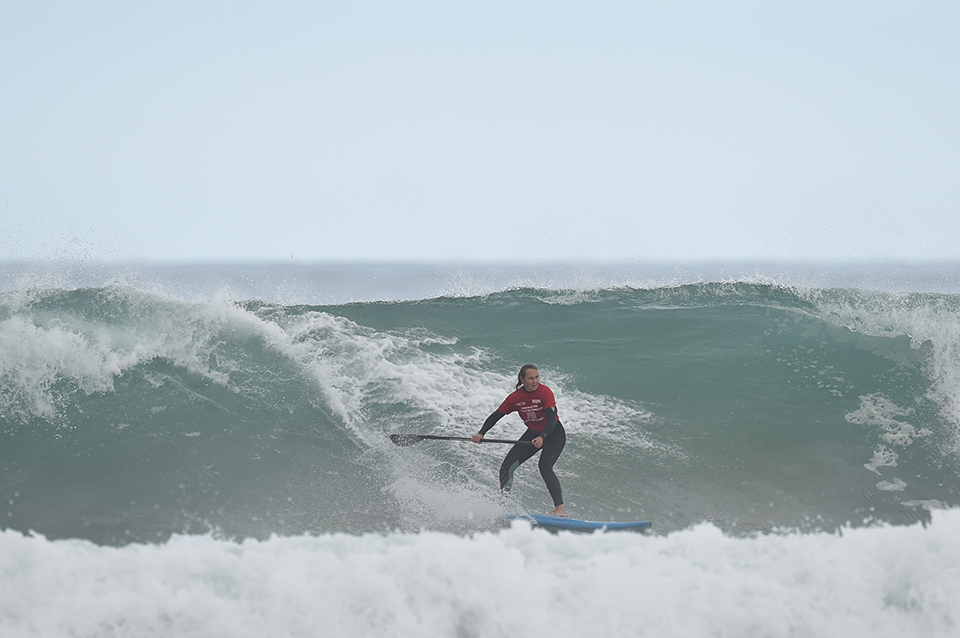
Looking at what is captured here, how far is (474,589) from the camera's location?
3643 mm

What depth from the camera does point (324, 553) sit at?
3.86m

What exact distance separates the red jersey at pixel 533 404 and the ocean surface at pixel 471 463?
0.80 m

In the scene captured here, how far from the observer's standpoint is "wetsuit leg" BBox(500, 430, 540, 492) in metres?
5.65

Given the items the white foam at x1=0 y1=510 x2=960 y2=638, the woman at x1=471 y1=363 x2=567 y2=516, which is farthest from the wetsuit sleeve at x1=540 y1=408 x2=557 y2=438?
the white foam at x1=0 y1=510 x2=960 y2=638

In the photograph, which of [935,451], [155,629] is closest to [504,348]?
[935,451]

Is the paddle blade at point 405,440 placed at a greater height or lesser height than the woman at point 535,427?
lesser

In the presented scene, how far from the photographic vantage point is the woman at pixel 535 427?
18.2 feet

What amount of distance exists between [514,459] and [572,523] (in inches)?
29.3

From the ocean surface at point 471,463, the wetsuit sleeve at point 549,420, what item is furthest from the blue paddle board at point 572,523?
the wetsuit sleeve at point 549,420

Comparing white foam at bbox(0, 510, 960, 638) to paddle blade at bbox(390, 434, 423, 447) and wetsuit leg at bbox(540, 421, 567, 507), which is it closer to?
wetsuit leg at bbox(540, 421, 567, 507)

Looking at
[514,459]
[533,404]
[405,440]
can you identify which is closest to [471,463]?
[405,440]

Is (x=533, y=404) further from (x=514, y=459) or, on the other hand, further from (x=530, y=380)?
(x=514, y=459)

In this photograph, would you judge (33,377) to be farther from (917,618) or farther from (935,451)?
(935,451)

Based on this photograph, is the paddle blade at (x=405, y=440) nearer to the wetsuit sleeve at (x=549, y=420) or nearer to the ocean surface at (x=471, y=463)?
the ocean surface at (x=471, y=463)
